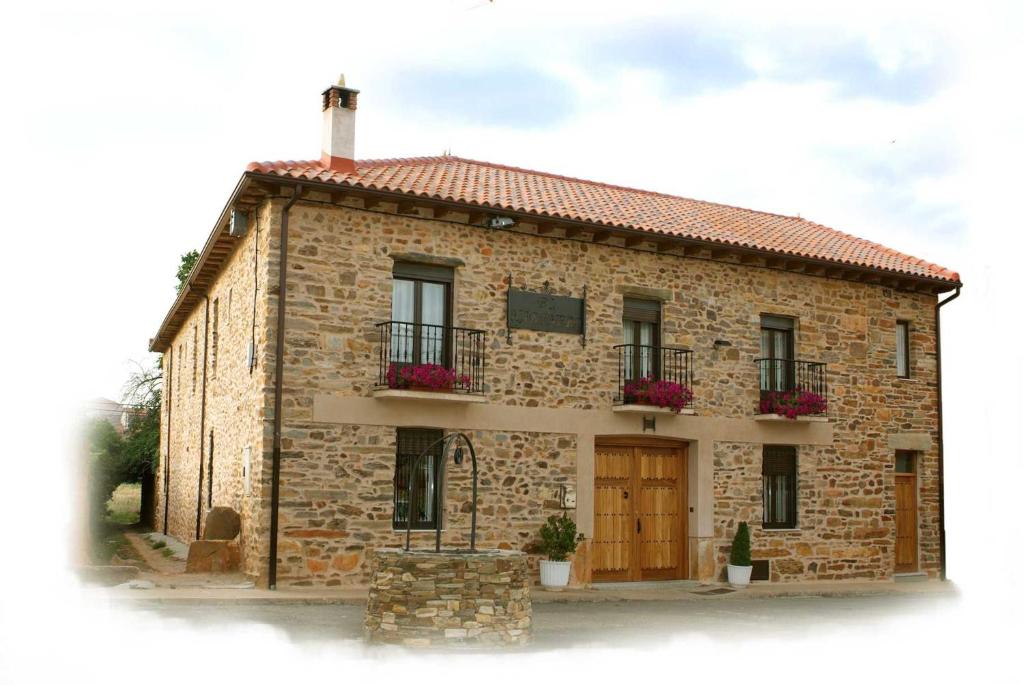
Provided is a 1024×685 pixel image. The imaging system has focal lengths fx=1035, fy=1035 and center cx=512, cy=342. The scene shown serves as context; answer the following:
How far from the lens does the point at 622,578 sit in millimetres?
16125

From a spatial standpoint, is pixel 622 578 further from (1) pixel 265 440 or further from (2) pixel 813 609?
(1) pixel 265 440

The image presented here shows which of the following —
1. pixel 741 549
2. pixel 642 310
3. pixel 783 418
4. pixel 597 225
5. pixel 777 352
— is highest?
pixel 597 225

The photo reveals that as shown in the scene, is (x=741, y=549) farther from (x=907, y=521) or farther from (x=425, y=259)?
(x=425, y=259)

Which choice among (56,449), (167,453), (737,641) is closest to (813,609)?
(737,641)

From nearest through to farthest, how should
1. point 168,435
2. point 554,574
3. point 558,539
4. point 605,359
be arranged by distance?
point 554,574
point 558,539
point 605,359
point 168,435

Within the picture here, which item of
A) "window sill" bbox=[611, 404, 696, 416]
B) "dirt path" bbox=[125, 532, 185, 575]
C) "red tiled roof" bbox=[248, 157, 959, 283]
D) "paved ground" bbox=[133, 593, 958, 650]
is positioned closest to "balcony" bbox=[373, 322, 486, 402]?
"red tiled roof" bbox=[248, 157, 959, 283]

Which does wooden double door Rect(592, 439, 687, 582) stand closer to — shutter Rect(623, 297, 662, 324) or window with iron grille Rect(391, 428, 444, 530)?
shutter Rect(623, 297, 662, 324)

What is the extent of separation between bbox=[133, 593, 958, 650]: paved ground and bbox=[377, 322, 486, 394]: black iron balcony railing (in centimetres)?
315

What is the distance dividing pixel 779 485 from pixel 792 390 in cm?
165

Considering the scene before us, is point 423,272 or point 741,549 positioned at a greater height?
point 423,272

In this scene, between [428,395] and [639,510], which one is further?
[639,510]

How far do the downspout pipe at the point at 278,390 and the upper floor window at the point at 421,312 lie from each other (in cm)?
160

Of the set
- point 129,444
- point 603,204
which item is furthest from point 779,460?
point 129,444

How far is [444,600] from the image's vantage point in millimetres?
9086
